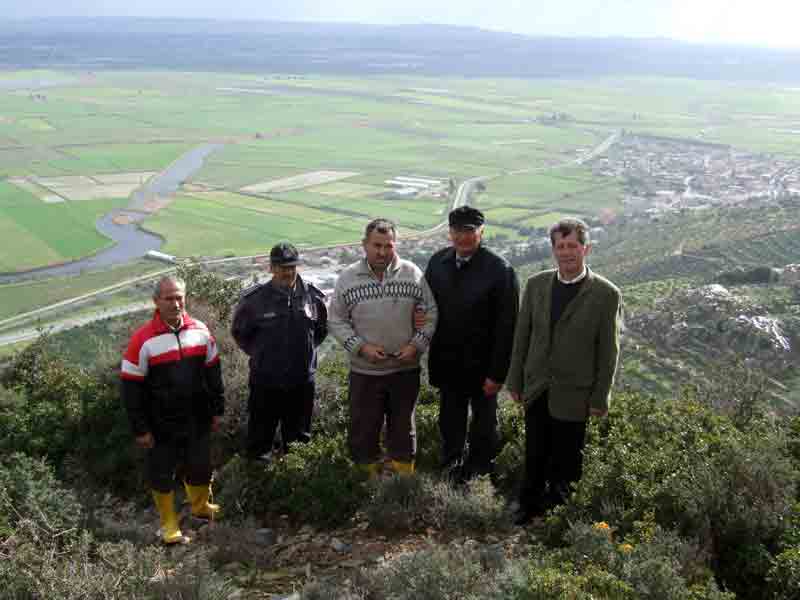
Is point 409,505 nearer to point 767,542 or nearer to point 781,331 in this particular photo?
point 767,542

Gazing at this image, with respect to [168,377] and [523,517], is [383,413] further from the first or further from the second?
[168,377]

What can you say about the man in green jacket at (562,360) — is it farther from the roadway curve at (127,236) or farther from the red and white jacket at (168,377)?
the roadway curve at (127,236)

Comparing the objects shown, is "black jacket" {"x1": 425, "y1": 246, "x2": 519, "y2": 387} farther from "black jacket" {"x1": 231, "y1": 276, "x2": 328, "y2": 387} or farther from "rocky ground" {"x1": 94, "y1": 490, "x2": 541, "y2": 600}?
"rocky ground" {"x1": 94, "y1": 490, "x2": 541, "y2": 600}

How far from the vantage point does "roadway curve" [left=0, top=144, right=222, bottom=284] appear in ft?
140

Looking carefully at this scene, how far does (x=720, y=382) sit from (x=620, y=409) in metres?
4.97

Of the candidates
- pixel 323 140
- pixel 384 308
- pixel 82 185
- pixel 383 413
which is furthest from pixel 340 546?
pixel 323 140

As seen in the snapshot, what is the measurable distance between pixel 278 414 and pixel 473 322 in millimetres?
1638

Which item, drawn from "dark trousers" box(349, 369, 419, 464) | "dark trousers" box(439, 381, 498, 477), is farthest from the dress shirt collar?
"dark trousers" box(349, 369, 419, 464)

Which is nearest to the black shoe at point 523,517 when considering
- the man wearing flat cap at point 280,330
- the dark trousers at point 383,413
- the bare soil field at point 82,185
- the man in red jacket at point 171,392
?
the dark trousers at point 383,413

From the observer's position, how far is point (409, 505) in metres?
4.80

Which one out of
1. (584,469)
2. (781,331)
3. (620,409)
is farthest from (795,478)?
(781,331)

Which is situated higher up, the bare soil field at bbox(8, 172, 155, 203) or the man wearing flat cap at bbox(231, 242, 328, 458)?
the man wearing flat cap at bbox(231, 242, 328, 458)

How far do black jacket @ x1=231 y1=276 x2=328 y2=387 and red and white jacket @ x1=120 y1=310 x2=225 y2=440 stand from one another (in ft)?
1.28

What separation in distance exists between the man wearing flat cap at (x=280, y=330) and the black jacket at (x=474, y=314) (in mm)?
897
